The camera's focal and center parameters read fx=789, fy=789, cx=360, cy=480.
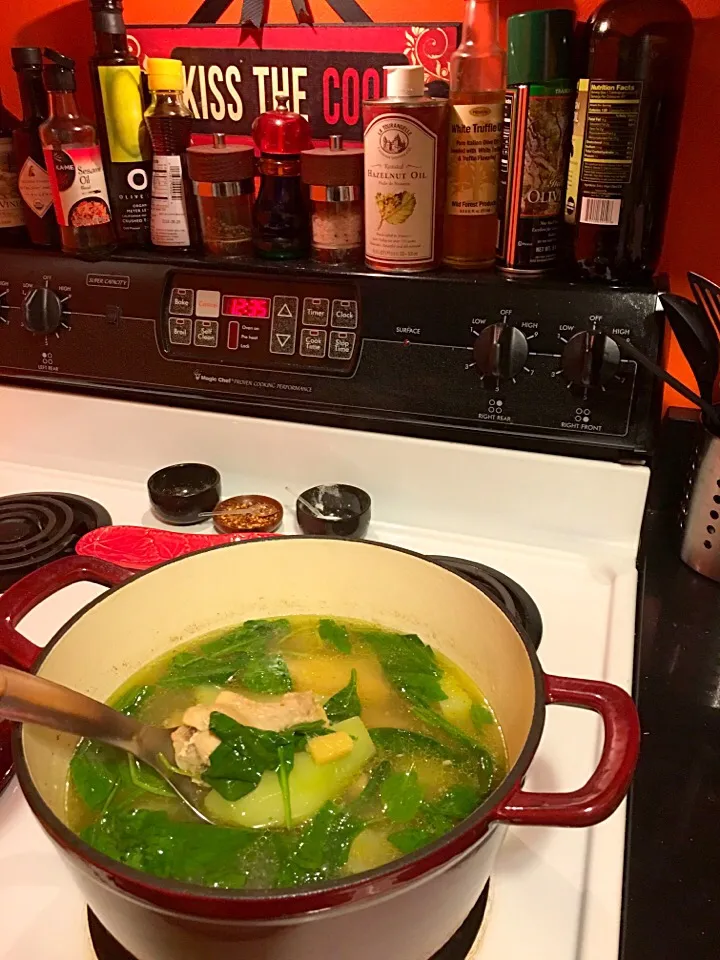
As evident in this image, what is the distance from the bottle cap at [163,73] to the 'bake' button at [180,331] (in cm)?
27

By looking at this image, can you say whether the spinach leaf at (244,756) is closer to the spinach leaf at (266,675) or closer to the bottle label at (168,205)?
the spinach leaf at (266,675)

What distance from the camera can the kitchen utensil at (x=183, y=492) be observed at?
2.99ft

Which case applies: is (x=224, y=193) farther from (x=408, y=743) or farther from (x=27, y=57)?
(x=408, y=743)

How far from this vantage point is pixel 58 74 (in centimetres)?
92

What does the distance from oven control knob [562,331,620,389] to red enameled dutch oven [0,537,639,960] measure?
12.5 inches

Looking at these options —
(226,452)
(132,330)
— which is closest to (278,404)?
(226,452)

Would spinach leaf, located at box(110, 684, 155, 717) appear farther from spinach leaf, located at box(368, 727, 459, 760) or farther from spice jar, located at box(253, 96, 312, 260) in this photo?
spice jar, located at box(253, 96, 312, 260)

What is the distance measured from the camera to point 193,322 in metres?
0.97

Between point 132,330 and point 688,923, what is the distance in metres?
0.84

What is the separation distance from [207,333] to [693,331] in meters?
0.55

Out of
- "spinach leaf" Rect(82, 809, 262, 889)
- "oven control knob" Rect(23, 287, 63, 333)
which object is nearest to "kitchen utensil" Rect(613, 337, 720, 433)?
"spinach leaf" Rect(82, 809, 262, 889)

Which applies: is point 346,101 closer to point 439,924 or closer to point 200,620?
point 200,620

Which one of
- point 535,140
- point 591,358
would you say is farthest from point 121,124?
point 591,358

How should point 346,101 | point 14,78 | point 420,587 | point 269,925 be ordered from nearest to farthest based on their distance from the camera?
point 269,925, point 420,587, point 346,101, point 14,78
